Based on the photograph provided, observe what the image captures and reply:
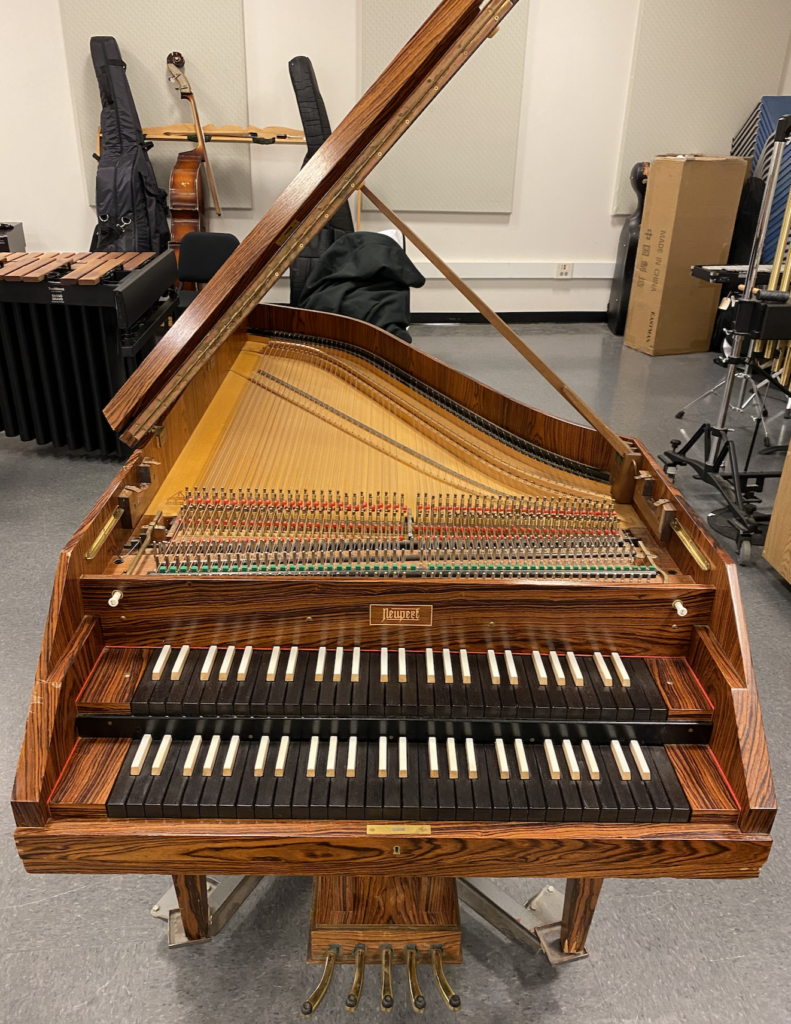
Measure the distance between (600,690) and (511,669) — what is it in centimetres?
17

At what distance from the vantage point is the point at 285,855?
1.25m

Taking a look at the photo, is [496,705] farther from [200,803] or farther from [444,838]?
[200,803]

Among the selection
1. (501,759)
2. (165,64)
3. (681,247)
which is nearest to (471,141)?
(681,247)

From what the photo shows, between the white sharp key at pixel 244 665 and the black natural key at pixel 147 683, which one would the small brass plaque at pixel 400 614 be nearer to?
the white sharp key at pixel 244 665

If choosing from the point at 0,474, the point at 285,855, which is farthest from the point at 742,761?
the point at 0,474

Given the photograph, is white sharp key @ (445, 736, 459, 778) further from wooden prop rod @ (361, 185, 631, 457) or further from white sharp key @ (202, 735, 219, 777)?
wooden prop rod @ (361, 185, 631, 457)

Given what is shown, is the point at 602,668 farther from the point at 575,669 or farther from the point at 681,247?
the point at 681,247

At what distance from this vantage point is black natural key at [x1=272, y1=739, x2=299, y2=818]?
125cm

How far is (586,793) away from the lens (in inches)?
50.5

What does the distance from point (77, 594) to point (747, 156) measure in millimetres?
7450

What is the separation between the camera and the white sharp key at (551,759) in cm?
130

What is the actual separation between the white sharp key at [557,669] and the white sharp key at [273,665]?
1.75ft

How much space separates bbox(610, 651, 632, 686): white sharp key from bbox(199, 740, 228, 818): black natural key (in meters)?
0.75

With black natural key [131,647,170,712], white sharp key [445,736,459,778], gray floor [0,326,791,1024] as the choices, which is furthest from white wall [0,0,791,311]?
white sharp key [445,736,459,778]
